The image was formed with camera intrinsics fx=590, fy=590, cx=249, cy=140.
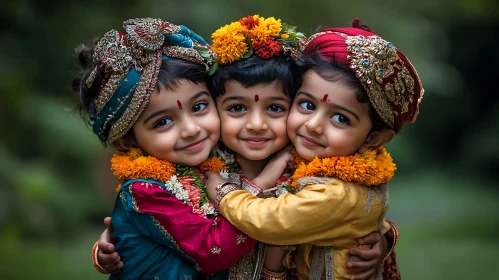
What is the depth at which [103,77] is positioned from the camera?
280 cm

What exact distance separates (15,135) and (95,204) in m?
1.22

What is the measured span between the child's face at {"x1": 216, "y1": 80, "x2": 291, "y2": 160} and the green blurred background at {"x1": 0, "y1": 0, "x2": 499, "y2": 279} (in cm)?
268

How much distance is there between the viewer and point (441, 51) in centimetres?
860

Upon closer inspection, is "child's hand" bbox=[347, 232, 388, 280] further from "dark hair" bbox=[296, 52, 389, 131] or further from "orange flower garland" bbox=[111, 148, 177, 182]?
"orange flower garland" bbox=[111, 148, 177, 182]

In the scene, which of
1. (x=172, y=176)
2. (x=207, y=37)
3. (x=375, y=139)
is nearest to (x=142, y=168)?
(x=172, y=176)

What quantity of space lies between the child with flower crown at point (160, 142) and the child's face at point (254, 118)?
0.26ft

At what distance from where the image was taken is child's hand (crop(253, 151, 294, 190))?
9.41 feet

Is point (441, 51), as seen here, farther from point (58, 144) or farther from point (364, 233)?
point (364, 233)

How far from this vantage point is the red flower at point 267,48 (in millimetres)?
2797

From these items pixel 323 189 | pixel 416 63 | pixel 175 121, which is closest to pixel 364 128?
pixel 323 189

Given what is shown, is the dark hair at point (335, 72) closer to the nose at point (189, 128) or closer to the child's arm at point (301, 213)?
the child's arm at point (301, 213)

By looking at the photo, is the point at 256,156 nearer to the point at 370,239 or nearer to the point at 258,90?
the point at 258,90

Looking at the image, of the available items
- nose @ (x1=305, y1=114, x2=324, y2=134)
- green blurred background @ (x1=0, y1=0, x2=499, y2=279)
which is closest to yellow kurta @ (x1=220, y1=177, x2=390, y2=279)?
nose @ (x1=305, y1=114, x2=324, y2=134)

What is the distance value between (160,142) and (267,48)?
0.67 metres
